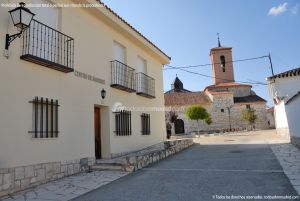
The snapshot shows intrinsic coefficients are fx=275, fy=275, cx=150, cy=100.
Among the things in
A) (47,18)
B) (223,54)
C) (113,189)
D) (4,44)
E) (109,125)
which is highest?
(223,54)

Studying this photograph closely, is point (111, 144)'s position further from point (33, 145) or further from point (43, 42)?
point (43, 42)

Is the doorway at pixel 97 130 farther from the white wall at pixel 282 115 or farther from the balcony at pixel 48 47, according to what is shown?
the white wall at pixel 282 115

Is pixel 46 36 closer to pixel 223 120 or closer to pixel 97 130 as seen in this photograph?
pixel 97 130

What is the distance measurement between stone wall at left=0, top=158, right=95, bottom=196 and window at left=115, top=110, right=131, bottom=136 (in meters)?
2.32

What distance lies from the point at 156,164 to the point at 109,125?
Answer: 6.72 ft

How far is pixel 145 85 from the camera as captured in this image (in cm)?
1212

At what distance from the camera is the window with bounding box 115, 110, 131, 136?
979 centimetres

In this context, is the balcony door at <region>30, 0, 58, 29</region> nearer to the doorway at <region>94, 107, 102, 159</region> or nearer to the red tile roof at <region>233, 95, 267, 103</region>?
the doorway at <region>94, 107, 102, 159</region>

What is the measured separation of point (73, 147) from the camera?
7.48 meters

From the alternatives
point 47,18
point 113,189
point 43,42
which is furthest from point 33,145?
point 47,18

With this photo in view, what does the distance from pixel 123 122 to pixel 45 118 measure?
12.7ft

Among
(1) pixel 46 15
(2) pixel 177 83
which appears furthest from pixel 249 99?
(1) pixel 46 15

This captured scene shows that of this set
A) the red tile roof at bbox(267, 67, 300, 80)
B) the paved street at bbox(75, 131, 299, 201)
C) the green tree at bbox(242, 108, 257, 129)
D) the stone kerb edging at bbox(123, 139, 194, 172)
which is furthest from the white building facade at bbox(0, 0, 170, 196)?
the green tree at bbox(242, 108, 257, 129)

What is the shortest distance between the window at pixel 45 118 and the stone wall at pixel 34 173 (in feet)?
2.39
